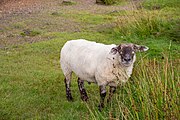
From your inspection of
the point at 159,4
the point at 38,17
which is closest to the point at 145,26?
the point at 38,17

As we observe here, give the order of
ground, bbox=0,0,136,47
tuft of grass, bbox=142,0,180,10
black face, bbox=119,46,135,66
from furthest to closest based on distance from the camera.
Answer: tuft of grass, bbox=142,0,180,10 → ground, bbox=0,0,136,47 → black face, bbox=119,46,135,66

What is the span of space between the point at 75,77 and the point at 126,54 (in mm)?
2986

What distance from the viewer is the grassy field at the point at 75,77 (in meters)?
5.00

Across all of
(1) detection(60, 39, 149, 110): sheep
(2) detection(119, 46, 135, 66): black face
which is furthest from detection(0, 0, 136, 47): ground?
(2) detection(119, 46, 135, 66): black face

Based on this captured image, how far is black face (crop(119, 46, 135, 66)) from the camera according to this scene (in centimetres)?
585

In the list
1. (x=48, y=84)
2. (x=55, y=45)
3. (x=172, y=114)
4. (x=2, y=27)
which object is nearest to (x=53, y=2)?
(x=2, y=27)

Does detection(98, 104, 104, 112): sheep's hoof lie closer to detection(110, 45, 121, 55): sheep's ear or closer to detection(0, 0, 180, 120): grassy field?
detection(0, 0, 180, 120): grassy field

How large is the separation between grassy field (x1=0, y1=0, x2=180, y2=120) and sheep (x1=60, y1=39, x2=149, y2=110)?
0.60ft

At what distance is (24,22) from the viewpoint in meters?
14.8

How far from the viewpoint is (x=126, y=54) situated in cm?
584

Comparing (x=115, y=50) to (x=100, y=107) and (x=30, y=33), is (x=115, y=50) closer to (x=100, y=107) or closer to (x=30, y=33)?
(x=100, y=107)

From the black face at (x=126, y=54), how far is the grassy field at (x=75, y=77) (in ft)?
0.69

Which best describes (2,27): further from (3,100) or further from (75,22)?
(3,100)

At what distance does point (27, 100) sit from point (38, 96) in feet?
0.89
